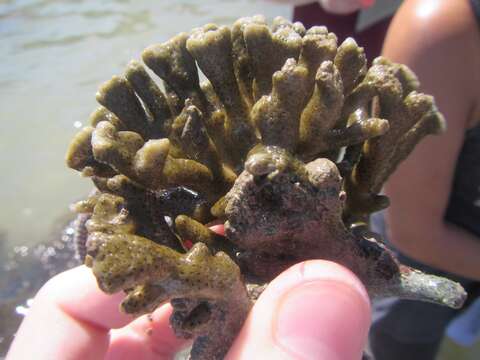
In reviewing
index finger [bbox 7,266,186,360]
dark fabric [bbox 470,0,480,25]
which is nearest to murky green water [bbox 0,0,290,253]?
index finger [bbox 7,266,186,360]

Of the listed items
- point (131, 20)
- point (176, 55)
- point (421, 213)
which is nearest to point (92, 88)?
point (131, 20)

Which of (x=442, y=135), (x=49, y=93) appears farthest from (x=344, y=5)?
(x=49, y=93)

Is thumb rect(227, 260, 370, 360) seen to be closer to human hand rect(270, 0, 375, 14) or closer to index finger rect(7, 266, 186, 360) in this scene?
index finger rect(7, 266, 186, 360)

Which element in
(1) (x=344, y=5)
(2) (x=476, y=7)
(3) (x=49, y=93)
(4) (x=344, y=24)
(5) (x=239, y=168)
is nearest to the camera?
(5) (x=239, y=168)

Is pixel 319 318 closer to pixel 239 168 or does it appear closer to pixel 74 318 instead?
pixel 239 168

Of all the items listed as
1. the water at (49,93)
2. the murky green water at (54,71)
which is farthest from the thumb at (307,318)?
the murky green water at (54,71)

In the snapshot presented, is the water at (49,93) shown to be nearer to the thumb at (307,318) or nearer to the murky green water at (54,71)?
the murky green water at (54,71)
